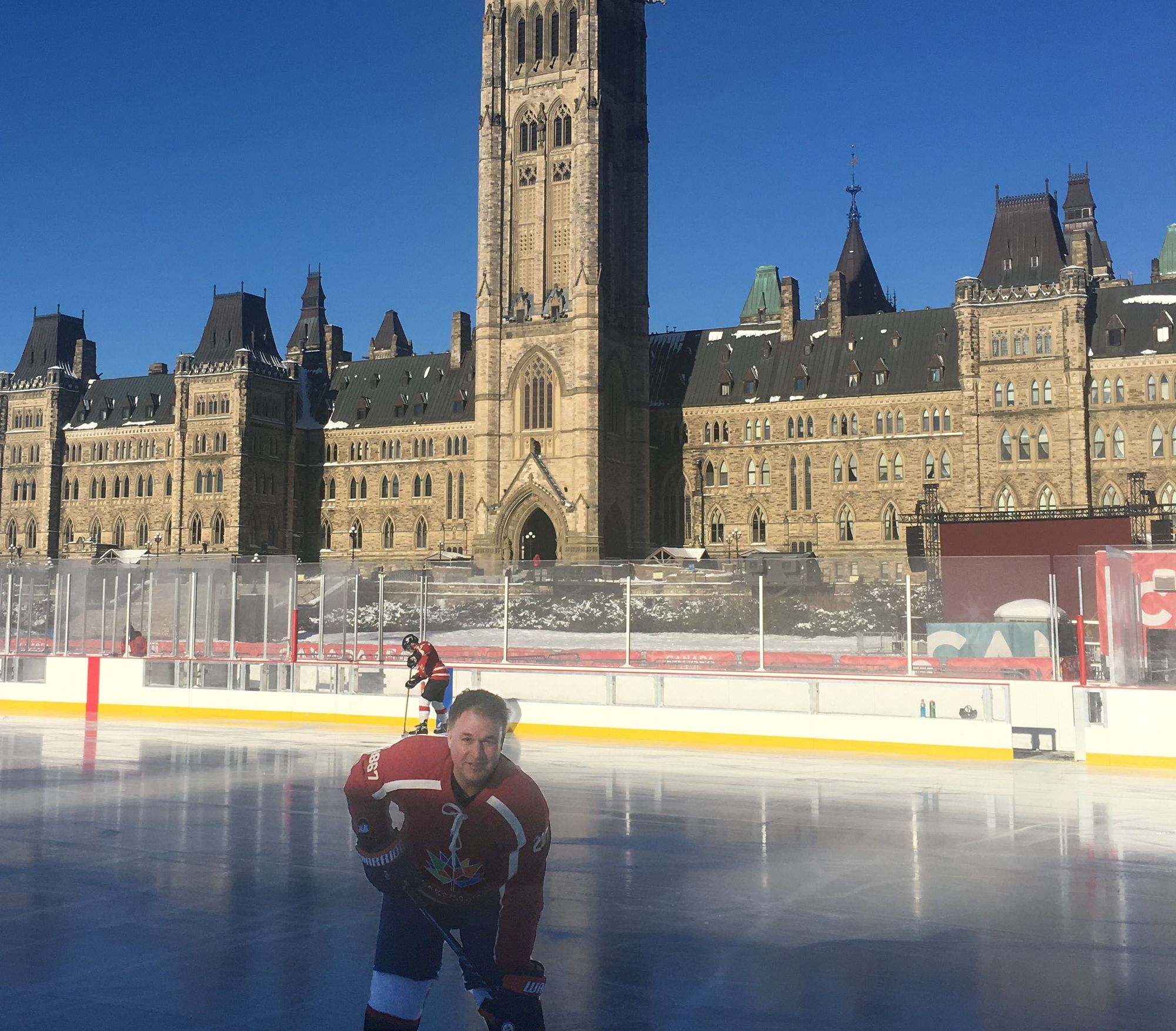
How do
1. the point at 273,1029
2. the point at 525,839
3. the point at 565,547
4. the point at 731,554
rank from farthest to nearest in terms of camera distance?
the point at 731,554, the point at 565,547, the point at 273,1029, the point at 525,839

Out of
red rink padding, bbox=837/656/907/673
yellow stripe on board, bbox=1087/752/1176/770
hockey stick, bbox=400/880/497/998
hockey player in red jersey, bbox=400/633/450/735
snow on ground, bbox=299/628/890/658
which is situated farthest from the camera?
snow on ground, bbox=299/628/890/658

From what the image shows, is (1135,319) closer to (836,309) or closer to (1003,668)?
(836,309)

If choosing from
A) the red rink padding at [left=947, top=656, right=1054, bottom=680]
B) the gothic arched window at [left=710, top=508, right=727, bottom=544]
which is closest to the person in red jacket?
the red rink padding at [left=947, top=656, right=1054, bottom=680]

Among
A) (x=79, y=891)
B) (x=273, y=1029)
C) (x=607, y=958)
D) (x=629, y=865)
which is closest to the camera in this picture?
(x=273, y=1029)

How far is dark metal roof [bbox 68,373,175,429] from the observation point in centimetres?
8294

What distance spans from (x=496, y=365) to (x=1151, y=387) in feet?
106

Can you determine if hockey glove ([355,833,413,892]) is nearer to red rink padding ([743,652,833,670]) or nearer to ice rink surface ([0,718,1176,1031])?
ice rink surface ([0,718,1176,1031])

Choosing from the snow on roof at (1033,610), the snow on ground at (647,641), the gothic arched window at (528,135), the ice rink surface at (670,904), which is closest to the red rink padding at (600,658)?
the snow on ground at (647,641)

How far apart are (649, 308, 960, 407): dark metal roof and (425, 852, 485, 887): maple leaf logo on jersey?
202 ft

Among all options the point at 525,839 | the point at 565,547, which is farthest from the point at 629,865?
the point at 565,547

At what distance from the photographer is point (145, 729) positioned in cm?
2339

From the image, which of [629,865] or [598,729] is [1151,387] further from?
[629,865]

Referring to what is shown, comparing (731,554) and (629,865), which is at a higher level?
(731,554)

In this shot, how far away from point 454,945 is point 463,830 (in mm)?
554
